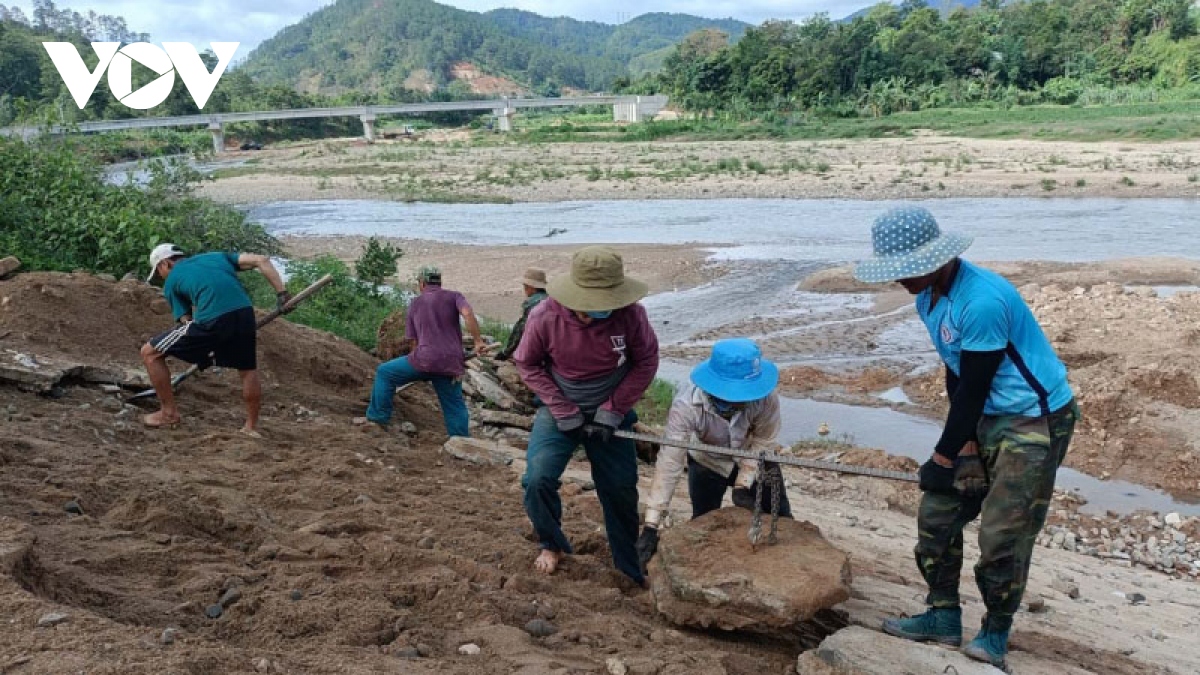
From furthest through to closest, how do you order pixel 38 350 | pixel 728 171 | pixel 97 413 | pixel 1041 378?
pixel 728 171, pixel 38 350, pixel 97 413, pixel 1041 378

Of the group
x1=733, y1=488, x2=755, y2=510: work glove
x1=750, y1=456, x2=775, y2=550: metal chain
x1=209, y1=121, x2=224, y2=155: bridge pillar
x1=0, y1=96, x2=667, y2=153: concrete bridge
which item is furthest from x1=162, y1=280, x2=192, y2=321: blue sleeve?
x1=209, y1=121, x2=224, y2=155: bridge pillar

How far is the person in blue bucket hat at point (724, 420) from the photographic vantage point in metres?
4.36

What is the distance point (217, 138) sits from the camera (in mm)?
66562

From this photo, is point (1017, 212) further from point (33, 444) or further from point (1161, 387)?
point (33, 444)

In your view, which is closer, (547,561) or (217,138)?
(547,561)

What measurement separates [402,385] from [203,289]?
5.61 ft

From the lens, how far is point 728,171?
131 feet

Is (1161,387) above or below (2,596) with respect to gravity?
below

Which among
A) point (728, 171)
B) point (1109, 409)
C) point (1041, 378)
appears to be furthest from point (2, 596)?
point (728, 171)

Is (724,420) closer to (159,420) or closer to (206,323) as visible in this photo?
(206,323)

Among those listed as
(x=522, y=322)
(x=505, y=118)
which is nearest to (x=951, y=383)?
(x=522, y=322)

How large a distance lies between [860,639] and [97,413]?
5259 millimetres

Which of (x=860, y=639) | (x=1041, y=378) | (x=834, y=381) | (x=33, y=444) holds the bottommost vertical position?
(x=834, y=381)

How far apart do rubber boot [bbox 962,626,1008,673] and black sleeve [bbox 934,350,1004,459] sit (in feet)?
2.66
